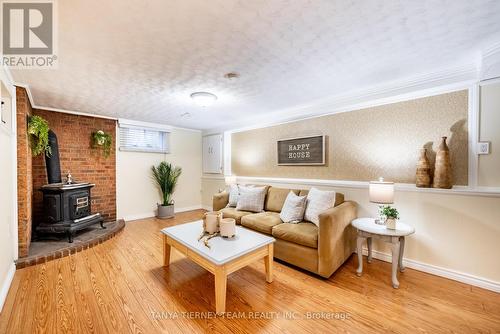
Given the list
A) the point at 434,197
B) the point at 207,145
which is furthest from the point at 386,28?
the point at 207,145

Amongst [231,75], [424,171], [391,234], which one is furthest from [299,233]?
[231,75]

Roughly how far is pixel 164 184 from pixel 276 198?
273cm

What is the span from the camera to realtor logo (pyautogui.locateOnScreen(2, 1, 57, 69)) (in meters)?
1.33

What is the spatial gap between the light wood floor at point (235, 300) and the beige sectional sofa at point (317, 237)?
0.16 metres

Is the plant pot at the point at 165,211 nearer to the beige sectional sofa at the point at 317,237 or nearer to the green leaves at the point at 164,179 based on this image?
the green leaves at the point at 164,179

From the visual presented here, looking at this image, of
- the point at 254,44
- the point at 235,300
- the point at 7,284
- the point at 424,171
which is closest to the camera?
the point at 254,44

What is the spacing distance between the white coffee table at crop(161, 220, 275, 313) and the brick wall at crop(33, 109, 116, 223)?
2.60m

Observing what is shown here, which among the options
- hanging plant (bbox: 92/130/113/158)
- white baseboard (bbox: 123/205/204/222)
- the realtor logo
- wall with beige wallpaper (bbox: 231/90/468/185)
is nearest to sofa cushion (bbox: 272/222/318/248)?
wall with beige wallpaper (bbox: 231/90/468/185)

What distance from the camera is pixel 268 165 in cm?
405

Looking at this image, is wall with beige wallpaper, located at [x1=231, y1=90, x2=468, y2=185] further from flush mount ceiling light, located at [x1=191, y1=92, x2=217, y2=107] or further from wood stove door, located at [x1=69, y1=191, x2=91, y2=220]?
wood stove door, located at [x1=69, y1=191, x2=91, y2=220]

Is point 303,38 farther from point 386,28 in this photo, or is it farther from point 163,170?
point 163,170

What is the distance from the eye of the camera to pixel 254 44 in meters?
1.72

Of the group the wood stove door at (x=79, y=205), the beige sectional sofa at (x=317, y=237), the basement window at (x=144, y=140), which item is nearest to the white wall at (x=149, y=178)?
the basement window at (x=144, y=140)

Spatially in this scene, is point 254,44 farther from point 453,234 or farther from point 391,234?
point 453,234
